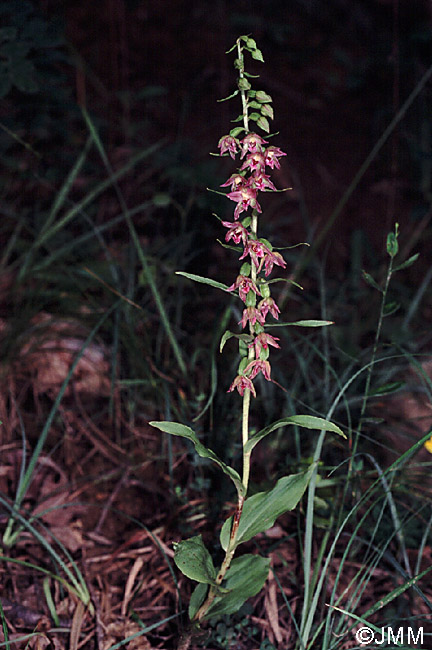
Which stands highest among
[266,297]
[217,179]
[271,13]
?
[271,13]

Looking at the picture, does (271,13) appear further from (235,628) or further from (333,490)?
(235,628)

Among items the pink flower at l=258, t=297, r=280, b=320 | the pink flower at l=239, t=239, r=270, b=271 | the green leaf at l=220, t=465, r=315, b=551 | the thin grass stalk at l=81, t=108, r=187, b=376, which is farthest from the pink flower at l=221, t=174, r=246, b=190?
the thin grass stalk at l=81, t=108, r=187, b=376

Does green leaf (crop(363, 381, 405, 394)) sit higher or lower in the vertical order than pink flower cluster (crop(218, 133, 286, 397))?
lower

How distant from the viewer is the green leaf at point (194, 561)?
4.00 feet

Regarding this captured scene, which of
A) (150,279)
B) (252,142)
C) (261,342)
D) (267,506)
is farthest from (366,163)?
(267,506)

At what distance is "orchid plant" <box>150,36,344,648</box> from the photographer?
117cm

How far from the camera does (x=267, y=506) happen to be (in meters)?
1.30

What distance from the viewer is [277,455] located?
1935 millimetres

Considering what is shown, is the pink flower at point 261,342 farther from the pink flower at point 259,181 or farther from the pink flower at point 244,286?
the pink flower at point 259,181

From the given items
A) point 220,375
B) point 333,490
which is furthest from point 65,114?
point 333,490

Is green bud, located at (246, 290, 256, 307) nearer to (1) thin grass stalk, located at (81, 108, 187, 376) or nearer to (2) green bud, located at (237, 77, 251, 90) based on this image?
(2) green bud, located at (237, 77, 251, 90)

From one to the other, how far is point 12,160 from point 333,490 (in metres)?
1.93

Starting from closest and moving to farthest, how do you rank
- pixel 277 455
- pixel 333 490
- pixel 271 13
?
pixel 333 490 → pixel 277 455 → pixel 271 13

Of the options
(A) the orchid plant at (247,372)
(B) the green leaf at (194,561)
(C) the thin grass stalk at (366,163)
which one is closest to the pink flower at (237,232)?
(A) the orchid plant at (247,372)
